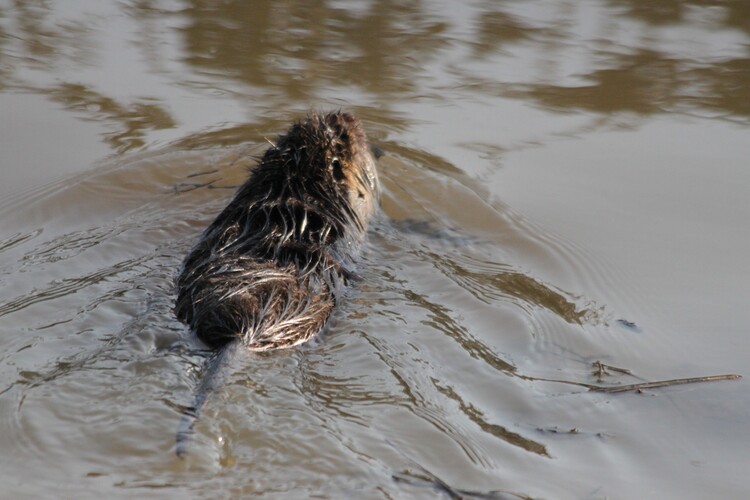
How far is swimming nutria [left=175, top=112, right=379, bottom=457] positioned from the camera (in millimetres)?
3572

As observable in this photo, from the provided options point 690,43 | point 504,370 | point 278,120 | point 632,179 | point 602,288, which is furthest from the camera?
point 690,43

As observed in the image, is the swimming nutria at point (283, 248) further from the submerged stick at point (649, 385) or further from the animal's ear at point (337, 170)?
the submerged stick at point (649, 385)

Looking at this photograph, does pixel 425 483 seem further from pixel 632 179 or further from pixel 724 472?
pixel 632 179

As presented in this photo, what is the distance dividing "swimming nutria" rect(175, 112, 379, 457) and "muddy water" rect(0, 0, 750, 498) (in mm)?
112

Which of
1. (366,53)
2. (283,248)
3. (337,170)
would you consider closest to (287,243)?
(283,248)

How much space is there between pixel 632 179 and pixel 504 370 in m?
2.09

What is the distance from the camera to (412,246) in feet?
15.4

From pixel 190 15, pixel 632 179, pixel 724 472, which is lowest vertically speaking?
pixel 724 472

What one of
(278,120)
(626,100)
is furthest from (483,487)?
(626,100)

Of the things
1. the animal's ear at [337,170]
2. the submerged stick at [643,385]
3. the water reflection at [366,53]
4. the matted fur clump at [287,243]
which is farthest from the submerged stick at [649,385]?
the water reflection at [366,53]

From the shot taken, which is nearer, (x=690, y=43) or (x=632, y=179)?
(x=632, y=179)

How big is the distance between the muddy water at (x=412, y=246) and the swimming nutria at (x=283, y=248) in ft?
0.37

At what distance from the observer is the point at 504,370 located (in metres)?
3.66

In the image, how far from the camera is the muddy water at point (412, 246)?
3.05 meters
